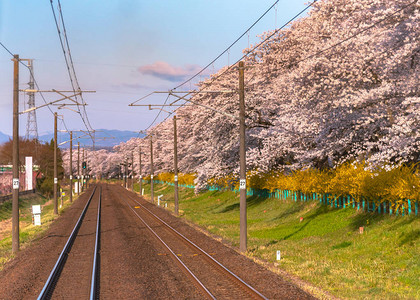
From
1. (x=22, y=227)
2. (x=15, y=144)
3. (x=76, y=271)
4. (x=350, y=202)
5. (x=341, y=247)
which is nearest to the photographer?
(x=76, y=271)

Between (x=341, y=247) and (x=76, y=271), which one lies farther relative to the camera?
(x=341, y=247)

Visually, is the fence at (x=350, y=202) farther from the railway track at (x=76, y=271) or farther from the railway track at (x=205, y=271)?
the railway track at (x=76, y=271)

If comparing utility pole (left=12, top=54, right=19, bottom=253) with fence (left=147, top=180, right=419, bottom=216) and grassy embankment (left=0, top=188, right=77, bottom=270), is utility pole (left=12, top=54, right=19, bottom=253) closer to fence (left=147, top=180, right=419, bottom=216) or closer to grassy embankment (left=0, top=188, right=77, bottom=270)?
grassy embankment (left=0, top=188, right=77, bottom=270)

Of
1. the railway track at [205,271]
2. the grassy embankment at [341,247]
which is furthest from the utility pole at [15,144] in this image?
the grassy embankment at [341,247]

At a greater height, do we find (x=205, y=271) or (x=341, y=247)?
(x=341, y=247)

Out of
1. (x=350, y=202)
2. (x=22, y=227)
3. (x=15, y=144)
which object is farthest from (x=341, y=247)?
(x=22, y=227)

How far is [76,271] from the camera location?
17797mm

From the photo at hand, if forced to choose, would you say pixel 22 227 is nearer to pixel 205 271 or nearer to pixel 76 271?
pixel 76 271

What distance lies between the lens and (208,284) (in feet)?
50.3

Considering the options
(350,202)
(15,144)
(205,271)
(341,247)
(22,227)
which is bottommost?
(22,227)

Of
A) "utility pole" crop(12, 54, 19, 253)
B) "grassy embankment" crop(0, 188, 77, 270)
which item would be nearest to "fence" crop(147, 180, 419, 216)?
"utility pole" crop(12, 54, 19, 253)

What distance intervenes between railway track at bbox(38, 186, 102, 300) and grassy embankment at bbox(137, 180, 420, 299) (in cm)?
688

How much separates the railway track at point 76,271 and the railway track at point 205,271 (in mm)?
3325

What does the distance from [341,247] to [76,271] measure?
11.3 meters
